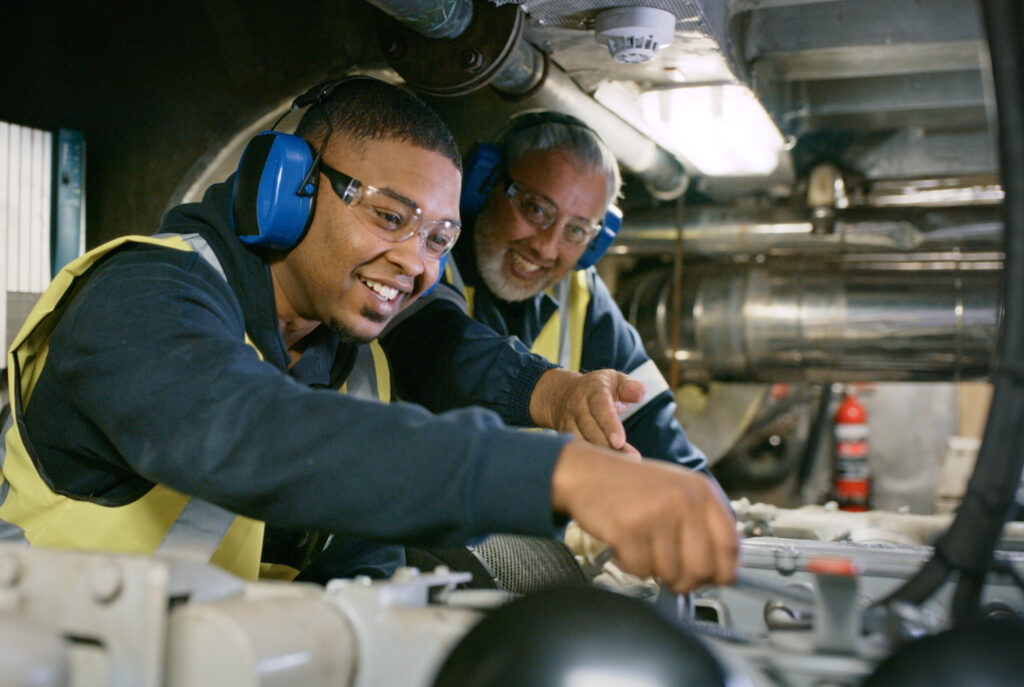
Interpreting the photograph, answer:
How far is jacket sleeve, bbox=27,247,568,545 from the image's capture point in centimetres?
84

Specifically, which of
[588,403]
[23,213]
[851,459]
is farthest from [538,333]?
[851,459]

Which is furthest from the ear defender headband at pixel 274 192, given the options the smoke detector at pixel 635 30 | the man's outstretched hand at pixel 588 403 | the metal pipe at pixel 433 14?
the smoke detector at pixel 635 30

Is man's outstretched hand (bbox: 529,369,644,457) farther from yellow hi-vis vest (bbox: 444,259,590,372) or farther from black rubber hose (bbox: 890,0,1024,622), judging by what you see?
yellow hi-vis vest (bbox: 444,259,590,372)

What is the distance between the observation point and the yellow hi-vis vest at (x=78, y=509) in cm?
126

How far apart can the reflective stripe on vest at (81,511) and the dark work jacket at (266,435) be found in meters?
0.08

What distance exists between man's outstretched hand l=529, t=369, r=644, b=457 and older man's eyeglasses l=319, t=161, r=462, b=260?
0.38 m

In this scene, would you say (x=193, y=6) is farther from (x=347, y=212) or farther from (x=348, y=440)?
(x=348, y=440)

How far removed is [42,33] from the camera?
2.52 meters

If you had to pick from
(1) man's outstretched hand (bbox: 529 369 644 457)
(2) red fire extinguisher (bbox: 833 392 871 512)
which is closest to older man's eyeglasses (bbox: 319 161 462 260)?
(1) man's outstretched hand (bbox: 529 369 644 457)

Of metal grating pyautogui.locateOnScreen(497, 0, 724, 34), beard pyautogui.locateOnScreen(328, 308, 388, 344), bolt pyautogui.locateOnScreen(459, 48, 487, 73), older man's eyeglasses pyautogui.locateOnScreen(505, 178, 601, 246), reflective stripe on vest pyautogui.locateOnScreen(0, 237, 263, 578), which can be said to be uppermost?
metal grating pyautogui.locateOnScreen(497, 0, 724, 34)

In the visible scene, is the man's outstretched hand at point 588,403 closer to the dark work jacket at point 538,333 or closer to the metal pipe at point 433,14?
the dark work jacket at point 538,333

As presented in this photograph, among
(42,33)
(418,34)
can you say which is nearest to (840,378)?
(418,34)

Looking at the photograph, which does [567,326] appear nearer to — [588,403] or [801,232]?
[588,403]

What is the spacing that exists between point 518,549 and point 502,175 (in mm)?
1041
